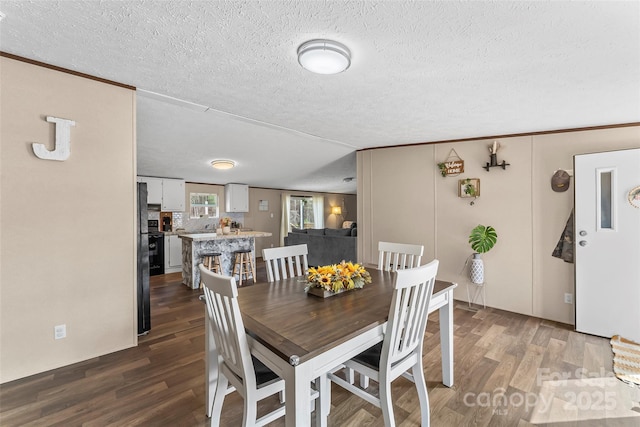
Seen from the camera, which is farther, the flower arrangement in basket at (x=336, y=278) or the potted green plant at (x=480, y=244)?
the potted green plant at (x=480, y=244)

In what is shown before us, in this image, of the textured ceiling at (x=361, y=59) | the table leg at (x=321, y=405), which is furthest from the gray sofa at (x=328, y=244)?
the table leg at (x=321, y=405)

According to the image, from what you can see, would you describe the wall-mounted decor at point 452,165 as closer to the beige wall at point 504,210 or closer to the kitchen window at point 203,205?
the beige wall at point 504,210

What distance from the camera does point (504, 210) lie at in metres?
3.52

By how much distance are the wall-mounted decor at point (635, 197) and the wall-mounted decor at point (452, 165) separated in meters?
1.59

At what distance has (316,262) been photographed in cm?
598

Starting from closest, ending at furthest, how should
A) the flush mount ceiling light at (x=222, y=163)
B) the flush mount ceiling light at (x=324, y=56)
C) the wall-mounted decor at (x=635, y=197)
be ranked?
the flush mount ceiling light at (x=324, y=56) < the wall-mounted decor at (x=635, y=197) < the flush mount ceiling light at (x=222, y=163)

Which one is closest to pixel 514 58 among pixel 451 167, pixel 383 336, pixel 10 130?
pixel 383 336

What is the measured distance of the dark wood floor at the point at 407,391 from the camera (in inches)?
66.8

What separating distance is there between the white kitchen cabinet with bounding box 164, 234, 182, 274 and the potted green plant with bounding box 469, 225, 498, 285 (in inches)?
212

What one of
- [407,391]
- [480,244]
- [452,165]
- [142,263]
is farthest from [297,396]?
[452,165]

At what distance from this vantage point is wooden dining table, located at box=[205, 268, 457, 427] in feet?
3.57

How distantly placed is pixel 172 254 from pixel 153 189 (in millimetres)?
1385

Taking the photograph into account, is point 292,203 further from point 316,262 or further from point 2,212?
point 2,212

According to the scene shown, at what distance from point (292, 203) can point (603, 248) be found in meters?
7.08
